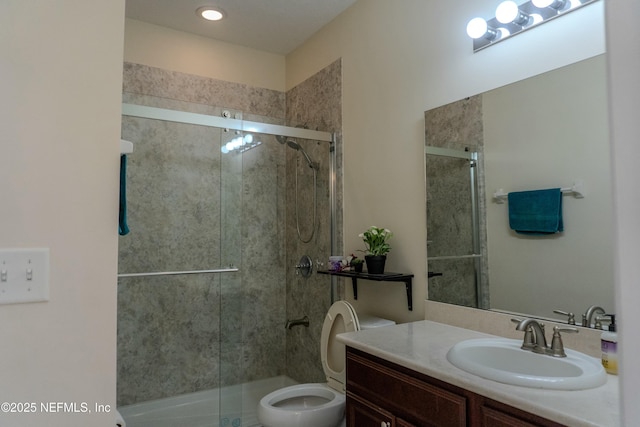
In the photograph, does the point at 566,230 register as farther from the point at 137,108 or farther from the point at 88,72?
the point at 137,108

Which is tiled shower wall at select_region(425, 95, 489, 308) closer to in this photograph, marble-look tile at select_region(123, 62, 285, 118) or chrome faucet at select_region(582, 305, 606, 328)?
chrome faucet at select_region(582, 305, 606, 328)

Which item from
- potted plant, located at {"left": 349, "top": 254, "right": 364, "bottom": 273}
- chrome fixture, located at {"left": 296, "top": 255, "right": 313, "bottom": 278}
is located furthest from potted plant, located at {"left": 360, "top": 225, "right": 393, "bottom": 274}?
chrome fixture, located at {"left": 296, "top": 255, "right": 313, "bottom": 278}

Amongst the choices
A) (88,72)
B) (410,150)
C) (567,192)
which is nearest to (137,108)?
(88,72)

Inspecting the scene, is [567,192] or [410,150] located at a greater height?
[410,150]

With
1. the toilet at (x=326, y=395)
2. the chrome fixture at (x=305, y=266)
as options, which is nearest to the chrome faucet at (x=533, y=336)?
the toilet at (x=326, y=395)

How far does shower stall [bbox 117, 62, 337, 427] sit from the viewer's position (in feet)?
9.08

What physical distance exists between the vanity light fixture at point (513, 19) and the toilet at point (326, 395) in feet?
4.85

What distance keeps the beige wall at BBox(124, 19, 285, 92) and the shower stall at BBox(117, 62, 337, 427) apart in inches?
11.9

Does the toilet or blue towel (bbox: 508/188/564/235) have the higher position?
blue towel (bbox: 508/188/564/235)

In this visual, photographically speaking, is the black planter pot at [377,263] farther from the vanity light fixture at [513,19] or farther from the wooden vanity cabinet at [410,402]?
the vanity light fixture at [513,19]

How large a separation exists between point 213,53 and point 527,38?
94.3 inches

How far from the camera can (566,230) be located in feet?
4.95

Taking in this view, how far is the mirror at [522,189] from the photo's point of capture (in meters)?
1.42

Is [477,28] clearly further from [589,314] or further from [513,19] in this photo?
[589,314]
